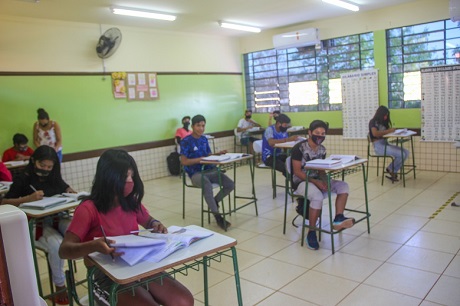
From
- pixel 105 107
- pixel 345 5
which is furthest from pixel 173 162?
pixel 345 5

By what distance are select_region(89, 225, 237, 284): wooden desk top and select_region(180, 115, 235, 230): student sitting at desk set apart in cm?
245

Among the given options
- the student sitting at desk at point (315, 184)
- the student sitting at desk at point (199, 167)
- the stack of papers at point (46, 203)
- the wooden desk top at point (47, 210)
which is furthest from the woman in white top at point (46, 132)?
the student sitting at desk at point (315, 184)

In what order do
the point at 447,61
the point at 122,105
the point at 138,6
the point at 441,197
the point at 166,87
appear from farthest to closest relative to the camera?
the point at 166,87
the point at 122,105
the point at 447,61
the point at 138,6
the point at 441,197

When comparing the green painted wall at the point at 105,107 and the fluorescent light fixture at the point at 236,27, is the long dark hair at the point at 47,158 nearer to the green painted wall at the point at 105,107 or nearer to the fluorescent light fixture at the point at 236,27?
the green painted wall at the point at 105,107

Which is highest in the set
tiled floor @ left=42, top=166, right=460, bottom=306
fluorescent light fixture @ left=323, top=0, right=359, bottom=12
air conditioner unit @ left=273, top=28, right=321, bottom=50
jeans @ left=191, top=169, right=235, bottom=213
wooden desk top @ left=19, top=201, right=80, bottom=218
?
fluorescent light fixture @ left=323, top=0, right=359, bottom=12

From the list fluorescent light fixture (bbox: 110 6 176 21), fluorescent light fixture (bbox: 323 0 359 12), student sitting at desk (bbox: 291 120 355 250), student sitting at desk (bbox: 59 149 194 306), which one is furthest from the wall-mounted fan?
student sitting at desk (bbox: 59 149 194 306)

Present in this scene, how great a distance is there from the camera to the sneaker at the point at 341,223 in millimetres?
3484

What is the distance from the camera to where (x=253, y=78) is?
8.97m

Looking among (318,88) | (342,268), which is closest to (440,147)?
(318,88)

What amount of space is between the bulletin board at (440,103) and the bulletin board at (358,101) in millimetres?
852

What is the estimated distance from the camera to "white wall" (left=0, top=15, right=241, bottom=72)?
5660 millimetres

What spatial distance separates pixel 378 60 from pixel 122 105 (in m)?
4.68

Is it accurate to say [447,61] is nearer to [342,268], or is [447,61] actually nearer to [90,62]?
[342,268]

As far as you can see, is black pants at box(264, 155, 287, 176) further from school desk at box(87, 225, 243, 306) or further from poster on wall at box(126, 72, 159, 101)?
school desk at box(87, 225, 243, 306)
